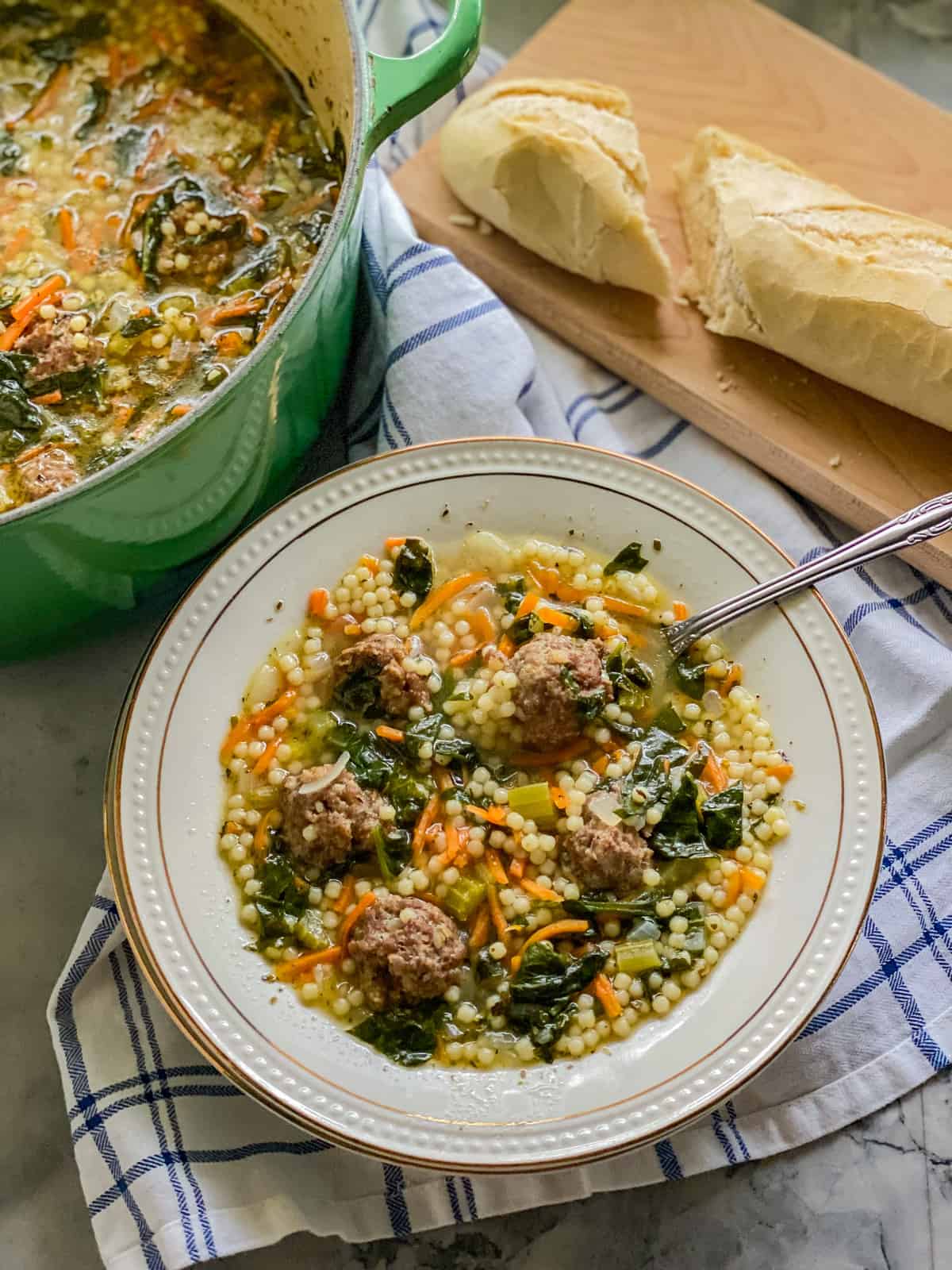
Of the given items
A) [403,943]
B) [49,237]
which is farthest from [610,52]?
[403,943]

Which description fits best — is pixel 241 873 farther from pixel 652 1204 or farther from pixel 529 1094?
pixel 652 1204

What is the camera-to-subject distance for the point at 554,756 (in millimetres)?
2834

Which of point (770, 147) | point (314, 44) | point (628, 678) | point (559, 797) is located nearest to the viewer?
point (559, 797)

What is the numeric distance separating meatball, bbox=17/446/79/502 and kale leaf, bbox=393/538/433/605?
0.76 m

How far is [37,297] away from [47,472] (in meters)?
0.50

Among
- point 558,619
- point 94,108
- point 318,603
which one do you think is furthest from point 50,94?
point 558,619

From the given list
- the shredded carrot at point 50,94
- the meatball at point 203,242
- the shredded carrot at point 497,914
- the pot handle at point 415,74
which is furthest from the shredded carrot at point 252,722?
the shredded carrot at point 50,94

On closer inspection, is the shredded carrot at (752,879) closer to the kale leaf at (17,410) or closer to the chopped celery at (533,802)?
the chopped celery at (533,802)

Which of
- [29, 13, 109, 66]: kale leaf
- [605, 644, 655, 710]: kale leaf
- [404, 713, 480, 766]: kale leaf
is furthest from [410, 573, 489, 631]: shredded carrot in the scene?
[29, 13, 109, 66]: kale leaf

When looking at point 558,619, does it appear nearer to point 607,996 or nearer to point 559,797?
point 559,797

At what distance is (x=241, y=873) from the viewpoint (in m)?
2.68

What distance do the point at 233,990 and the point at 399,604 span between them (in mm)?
952

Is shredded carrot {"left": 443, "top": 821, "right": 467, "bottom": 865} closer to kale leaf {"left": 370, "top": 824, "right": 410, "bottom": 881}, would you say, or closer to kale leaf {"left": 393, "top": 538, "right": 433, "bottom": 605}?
kale leaf {"left": 370, "top": 824, "right": 410, "bottom": 881}

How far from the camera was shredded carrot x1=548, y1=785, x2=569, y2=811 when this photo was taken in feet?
9.02
